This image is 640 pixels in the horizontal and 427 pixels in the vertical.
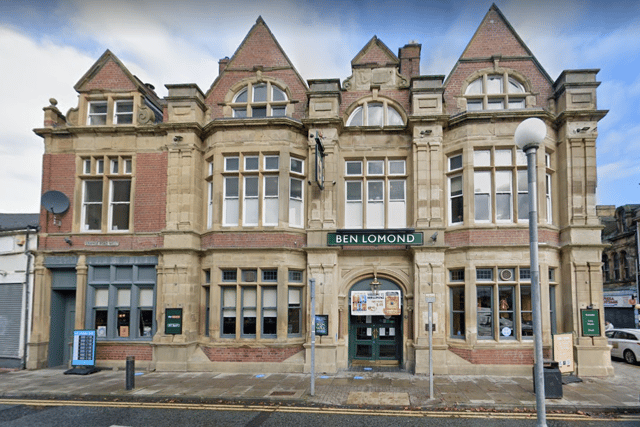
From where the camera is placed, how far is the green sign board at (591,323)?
14352mm

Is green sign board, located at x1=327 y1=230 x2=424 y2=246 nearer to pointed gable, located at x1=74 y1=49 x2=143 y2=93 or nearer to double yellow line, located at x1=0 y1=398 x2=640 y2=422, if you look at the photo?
double yellow line, located at x1=0 y1=398 x2=640 y2=422

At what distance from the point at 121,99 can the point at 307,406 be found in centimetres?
1350

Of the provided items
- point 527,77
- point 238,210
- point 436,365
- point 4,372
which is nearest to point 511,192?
point 527,77

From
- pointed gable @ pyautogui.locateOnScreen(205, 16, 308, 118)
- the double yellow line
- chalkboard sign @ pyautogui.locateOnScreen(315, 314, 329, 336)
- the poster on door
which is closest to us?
the double yellow line

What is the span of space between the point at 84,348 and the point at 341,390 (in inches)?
359

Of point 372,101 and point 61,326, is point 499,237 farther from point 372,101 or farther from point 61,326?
point 61,326

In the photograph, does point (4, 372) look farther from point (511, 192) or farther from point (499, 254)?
point (511, 192)

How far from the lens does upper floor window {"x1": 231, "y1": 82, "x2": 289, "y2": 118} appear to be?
16.8 meters

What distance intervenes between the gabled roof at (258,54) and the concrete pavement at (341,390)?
34.9 ft

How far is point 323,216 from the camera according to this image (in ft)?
51.8

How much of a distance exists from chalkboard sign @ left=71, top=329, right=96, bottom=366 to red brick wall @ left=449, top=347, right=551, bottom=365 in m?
12.6

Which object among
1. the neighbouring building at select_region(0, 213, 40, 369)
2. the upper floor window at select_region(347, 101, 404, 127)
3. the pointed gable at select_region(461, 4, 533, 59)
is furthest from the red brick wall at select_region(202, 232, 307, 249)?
the pointed gable at select_region(461, 4, 533, 59)

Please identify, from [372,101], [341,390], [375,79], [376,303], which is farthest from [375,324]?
[375,79]

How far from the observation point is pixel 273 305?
15602mm
